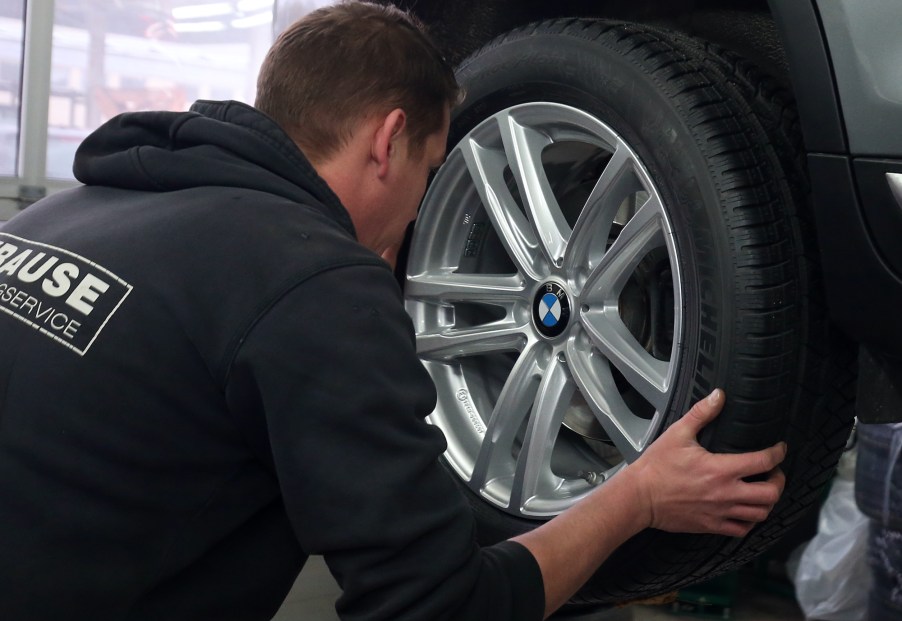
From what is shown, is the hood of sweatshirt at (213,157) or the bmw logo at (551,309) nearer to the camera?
the hood of sweatshirt at (213,157)

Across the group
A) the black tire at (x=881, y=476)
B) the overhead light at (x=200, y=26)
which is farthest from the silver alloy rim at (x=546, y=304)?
the overhead light at (x=200, y=26)

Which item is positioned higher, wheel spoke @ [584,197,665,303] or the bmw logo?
wheel spoke @ [584,197,665,303]

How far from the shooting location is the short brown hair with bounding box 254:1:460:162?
1210 millimetres

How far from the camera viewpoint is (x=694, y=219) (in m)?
1.27

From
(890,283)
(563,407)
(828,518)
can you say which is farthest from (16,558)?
(828,518)

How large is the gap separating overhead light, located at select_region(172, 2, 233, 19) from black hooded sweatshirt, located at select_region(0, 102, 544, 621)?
12.0ft

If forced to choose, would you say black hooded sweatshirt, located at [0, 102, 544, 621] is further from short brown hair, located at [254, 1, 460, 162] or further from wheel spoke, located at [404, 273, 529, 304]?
wheel spoke, located at [404, 273, 529, 304]

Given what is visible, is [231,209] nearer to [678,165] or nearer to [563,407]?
[678,165]

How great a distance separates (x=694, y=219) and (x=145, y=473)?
735 millimetres

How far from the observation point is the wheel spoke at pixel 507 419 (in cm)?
163

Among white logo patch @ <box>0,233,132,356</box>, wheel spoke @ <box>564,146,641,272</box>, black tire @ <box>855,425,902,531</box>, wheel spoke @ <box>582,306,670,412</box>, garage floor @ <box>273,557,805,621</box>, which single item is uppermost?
wheel spoke @ <box>564,146,641,272</box>

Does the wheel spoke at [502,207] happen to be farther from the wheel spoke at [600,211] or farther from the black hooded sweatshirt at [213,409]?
the black hooded sweatshirt at [213,409]

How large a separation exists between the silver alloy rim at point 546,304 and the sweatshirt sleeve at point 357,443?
0.49 metres

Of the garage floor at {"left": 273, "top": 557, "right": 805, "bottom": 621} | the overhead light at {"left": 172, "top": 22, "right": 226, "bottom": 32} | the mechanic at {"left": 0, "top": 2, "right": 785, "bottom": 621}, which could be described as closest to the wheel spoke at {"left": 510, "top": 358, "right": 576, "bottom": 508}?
the mechanic at {"left": 0, "top": 2, "right": 785, "bottom": 621}
